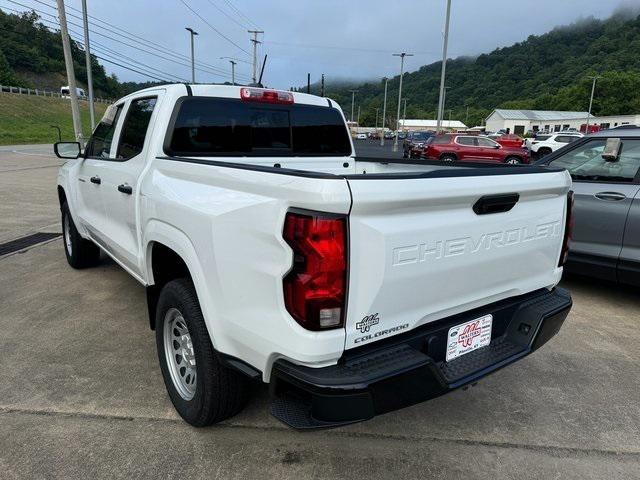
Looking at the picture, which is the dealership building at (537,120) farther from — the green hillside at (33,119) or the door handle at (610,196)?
the door handle at (610,196)

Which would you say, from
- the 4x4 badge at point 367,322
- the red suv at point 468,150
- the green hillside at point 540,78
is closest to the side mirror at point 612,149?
the 4x4 badge at point 367,322

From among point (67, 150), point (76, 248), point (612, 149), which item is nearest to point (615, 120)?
point (612, 149)

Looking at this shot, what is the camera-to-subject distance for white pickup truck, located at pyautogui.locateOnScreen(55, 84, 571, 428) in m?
1.83

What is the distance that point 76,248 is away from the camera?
528cm

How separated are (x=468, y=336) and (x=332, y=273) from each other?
915mm

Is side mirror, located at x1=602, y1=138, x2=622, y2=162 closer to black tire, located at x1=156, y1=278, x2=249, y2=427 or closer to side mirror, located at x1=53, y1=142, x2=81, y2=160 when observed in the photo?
black tire, located at x1=156, y1=278, x2=249, y2=427

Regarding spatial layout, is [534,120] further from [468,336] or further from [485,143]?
[468,336]

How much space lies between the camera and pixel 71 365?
11.0 feet

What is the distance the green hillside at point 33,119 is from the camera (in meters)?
38.1

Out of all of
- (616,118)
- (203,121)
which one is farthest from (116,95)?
(203,121)

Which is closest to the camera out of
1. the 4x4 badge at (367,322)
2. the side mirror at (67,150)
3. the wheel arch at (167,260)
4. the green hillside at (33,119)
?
the 4x4 badge at (367,322)

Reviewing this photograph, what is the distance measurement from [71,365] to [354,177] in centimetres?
265

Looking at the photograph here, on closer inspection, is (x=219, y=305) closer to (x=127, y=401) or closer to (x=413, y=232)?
(x=413, y=232)

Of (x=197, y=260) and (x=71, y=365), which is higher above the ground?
(x=197, y=260)
